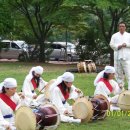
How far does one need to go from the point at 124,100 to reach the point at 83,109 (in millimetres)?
1448

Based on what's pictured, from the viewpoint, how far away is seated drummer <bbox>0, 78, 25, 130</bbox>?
25.7 ft

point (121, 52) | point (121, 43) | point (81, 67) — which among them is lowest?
point (81, 67)

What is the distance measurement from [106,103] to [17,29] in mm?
22568

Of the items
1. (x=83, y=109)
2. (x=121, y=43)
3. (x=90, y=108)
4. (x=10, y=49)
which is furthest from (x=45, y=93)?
(x=10, y=49)

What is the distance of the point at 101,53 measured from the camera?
28.0 meters

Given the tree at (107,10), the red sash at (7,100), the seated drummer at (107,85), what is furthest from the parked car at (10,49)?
the red sash at (7,100)

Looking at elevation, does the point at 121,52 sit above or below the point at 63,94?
above

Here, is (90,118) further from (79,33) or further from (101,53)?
(79,33)

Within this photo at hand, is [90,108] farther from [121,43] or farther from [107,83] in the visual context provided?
[121,43]

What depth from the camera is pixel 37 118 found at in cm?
783

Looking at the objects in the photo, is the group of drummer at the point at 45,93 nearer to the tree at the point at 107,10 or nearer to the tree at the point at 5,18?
the tree at the point at 107,10

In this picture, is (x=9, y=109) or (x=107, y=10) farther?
(x=107, y=10)

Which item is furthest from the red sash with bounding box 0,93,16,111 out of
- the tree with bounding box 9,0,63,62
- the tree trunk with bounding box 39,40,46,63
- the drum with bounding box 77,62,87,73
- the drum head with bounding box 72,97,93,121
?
the tree trunk with bounding box 39,40,46,63

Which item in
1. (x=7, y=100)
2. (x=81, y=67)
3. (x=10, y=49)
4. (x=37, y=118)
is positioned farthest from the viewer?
(x=10, y=49)
